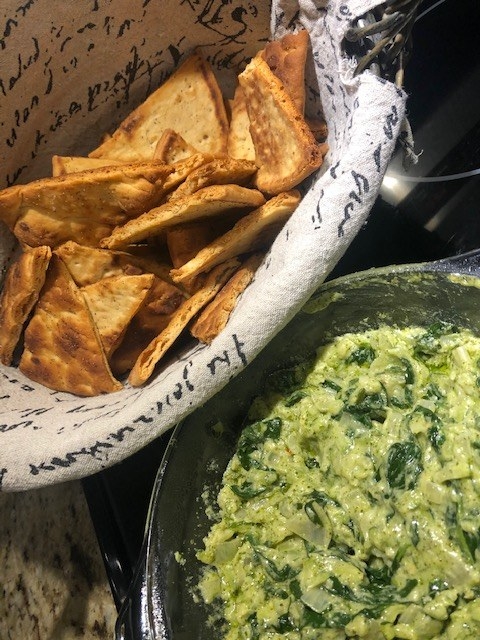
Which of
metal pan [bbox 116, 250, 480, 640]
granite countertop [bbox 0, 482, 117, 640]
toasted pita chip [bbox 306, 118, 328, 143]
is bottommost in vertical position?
granite countertop [bbox 0, 482, 117, 640]

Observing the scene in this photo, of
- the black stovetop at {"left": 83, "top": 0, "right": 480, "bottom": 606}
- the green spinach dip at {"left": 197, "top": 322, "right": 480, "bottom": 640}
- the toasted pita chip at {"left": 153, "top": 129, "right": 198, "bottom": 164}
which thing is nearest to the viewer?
the green spinach dip at {"left": 197, "top": 322, "right": 480, "bottom": 640}

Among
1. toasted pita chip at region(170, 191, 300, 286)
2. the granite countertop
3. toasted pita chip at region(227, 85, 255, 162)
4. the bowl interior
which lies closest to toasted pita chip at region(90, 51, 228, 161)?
toasted pita chip at region(227, 85, 255, 162)

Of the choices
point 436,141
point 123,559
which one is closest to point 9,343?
point 123,559

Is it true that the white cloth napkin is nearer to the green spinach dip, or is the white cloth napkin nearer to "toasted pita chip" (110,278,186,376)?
"toasted pita chip" (110,278,186,376)

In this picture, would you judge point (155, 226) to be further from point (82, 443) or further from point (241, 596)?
point (241, 596)

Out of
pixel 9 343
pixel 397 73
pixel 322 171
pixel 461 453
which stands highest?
pixel 397 73

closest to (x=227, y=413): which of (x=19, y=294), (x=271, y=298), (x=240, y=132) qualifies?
(x=271, y=298)

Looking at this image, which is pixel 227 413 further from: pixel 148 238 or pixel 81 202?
pixel 81 202
